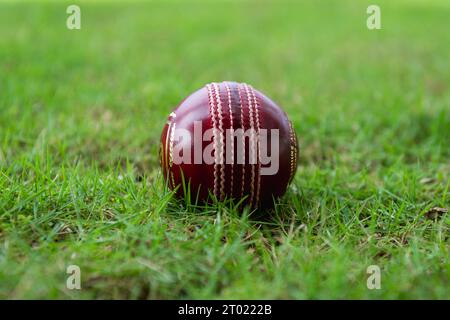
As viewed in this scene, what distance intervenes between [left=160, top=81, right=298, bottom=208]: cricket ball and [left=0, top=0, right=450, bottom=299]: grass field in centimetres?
11

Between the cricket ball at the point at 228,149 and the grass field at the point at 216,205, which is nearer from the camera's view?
the grass field at the point at 216,205

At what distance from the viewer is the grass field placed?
2154 mm

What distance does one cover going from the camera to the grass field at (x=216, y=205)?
2.15 metres

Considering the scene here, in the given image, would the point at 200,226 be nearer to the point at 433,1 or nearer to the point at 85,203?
the point at 85,203

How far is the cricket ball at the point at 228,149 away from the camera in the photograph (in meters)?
2.52

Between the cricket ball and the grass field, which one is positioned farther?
the cricket ball

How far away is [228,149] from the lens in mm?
2514

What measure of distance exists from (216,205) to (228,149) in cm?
27

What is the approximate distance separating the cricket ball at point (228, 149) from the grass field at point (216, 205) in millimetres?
113

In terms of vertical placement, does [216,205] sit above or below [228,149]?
below

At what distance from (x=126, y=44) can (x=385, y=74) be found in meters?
2.94

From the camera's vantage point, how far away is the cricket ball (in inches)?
99.3
